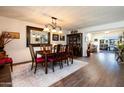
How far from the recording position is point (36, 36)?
220 inches

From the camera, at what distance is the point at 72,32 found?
7.96 meters

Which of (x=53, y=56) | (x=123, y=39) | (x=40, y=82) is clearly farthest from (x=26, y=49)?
(x=123, y=39)

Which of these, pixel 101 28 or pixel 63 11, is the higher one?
pixel 63 11

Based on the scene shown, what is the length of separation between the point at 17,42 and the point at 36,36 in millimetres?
1218

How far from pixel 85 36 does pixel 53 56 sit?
4.50m

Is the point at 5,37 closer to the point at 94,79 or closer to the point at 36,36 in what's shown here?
the point at 36,36

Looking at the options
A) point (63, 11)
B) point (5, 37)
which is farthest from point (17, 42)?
point (63, 11)

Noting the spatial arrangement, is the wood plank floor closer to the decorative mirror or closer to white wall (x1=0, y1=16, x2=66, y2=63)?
white wall (x1=0, y1=16, x2=66, y2=63)

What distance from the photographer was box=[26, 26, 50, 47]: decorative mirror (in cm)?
521

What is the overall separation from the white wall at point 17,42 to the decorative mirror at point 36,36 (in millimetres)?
279

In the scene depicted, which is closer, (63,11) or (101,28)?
→ (63,11)

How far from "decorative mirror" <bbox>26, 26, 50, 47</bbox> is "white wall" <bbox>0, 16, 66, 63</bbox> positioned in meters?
0.28

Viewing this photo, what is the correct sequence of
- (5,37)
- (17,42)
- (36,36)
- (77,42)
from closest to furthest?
(5,37) → (17,42) → (36,36) → (77,42)

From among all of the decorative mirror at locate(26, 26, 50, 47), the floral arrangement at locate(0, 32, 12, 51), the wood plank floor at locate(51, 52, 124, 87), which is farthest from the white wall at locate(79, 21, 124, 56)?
the floral arrangement at locate(0, 32, 12, 51)
